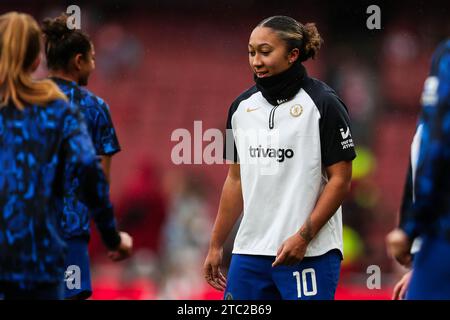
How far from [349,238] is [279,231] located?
28.8ft

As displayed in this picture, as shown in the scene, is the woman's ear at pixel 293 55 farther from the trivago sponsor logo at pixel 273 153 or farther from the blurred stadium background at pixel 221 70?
the blurred stadium background at pixel 221 70

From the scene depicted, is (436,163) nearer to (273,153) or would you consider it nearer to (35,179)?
(35,179)

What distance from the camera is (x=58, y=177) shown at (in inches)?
156

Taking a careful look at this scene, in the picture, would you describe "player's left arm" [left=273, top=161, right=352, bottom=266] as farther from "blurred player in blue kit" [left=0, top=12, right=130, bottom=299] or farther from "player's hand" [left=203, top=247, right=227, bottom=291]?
"blurred player in blue kit" [left=0, top=12, right=130, bottom=299]

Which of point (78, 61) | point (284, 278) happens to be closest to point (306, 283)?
point (284, 278)

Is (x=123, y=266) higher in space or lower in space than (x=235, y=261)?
lower

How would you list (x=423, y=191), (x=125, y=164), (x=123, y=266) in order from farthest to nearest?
(x=125, y=164)
(x=123, y=266)
(x=423, y=191)

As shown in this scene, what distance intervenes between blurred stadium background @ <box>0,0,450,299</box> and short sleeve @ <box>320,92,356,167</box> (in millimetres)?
9002

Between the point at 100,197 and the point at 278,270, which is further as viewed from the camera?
the point at 278,270

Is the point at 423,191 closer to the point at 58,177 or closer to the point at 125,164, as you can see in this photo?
the point at 58,177

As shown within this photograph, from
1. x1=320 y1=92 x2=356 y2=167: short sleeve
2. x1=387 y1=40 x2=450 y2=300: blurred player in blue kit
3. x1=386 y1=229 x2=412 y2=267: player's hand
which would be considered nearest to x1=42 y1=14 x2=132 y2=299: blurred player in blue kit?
x1=320 y1=92 x2=356 y2=167: short sleeve

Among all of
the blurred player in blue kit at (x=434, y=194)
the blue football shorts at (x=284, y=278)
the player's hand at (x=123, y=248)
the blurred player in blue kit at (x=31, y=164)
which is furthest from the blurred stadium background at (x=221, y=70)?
the blurred player in blue kit at (x=434, y=194)

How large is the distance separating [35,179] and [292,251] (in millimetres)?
1527
